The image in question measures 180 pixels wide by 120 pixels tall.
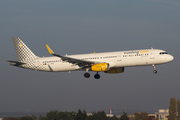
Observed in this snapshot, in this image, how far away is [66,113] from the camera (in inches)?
4176

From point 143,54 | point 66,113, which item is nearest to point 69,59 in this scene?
point 143,54

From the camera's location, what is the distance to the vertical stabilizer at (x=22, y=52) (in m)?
64.7

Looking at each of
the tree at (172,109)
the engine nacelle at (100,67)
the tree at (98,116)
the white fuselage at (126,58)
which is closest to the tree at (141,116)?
the tree at (172,109)

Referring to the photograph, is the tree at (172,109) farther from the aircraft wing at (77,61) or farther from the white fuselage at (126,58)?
the aircraft wing at (77,61)

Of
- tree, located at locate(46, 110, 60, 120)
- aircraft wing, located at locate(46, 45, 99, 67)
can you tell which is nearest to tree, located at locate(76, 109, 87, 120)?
tree, located at locate(46, 110, 60, 120)

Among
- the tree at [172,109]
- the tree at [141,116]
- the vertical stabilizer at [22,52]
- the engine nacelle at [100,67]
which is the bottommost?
the tree at [141,116]

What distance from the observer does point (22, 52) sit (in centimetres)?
6556

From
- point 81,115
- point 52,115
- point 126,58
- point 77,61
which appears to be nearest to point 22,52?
point 77,61

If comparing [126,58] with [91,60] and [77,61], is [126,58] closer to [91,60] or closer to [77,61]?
[91,60]

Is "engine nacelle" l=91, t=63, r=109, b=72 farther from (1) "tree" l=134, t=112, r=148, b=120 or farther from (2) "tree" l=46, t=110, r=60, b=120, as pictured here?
(1) "tree" l=134, t=112, r=148, b=120

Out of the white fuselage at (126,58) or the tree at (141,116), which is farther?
the tree at (141,116)

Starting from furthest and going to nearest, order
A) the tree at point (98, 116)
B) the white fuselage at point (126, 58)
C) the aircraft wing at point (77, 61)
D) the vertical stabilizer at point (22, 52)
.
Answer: the tree at point (98, 116)
the vertical stabilizer at point (22, 52)
the aircraft wing at point (77, 61)
the white fuselage at point (126, 58)

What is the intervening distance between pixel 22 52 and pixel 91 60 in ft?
59.8

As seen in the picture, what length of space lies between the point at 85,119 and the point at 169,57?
50622 millimetres
